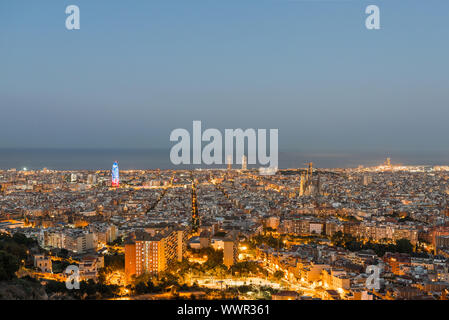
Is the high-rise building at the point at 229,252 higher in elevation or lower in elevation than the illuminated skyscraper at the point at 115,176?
lower

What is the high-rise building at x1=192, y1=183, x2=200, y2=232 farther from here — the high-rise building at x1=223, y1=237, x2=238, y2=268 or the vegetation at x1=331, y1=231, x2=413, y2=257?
the high-rise building at x1=223, y1=237, x2=238, y2=268

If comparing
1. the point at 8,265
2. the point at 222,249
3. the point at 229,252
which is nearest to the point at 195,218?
the point at 222,249

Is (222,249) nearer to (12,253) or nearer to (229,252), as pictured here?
(229,252)

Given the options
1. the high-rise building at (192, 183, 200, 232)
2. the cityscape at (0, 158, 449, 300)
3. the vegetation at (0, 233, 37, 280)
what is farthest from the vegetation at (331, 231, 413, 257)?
the vegetation at (0, 233, 37, 280)

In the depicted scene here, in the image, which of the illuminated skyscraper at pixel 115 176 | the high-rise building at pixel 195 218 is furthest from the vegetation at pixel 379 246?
the illuminated skyscraper at pixel 115 176

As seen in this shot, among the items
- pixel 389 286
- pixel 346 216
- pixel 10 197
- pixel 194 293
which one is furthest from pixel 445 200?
pixel 10 197

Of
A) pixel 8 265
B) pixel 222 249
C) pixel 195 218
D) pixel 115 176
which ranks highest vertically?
pixel 115 176

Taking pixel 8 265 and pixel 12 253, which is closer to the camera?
pixel 8 265

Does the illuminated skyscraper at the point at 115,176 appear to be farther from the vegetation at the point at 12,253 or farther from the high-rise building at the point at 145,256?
the high-rise building at the point at 145,256

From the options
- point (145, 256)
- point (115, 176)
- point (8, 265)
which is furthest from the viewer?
point (115, 176)
